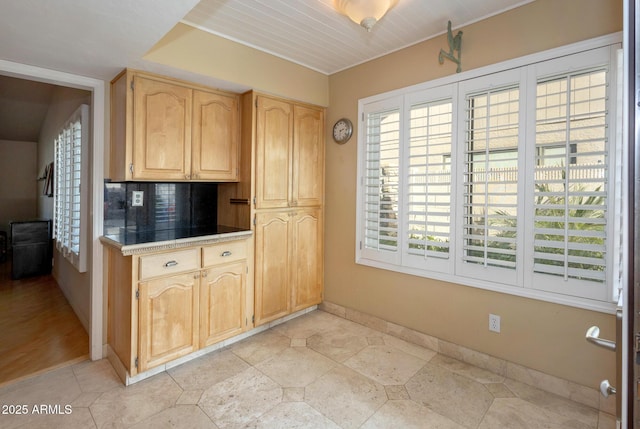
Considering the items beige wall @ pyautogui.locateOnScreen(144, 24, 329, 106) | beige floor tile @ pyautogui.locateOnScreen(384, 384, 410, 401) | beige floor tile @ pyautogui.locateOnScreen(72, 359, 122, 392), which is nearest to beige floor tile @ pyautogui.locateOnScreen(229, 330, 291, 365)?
beige floor tile @ pyautogui.locateOnScreen(72, 359, 122, 392)

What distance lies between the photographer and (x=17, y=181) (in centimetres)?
654

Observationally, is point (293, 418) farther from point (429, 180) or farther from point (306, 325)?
point (429, 180)

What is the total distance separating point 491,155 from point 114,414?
2910mm

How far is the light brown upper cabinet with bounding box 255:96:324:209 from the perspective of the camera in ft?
9.50

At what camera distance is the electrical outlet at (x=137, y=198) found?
271cm

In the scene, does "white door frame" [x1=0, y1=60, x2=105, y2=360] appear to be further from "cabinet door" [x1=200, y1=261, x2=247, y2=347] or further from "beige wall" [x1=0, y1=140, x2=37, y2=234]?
"beige wall" [x1=0, y1=140, x2=37, y2=234]

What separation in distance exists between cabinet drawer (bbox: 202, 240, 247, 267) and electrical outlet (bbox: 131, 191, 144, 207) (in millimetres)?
795

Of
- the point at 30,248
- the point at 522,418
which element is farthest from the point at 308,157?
the point at 30,248

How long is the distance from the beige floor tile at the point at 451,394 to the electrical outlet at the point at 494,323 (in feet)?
1.29

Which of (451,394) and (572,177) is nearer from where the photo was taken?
(572,177)

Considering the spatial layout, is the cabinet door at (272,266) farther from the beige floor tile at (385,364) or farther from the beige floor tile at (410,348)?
the beige floor tile at (410,348)


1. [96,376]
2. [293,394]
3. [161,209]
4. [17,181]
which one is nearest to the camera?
[293,394]

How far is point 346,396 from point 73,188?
9.65 ft

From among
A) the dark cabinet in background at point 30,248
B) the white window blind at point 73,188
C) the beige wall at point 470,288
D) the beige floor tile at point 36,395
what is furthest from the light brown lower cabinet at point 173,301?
the dark cabinet in background at point 30,248
